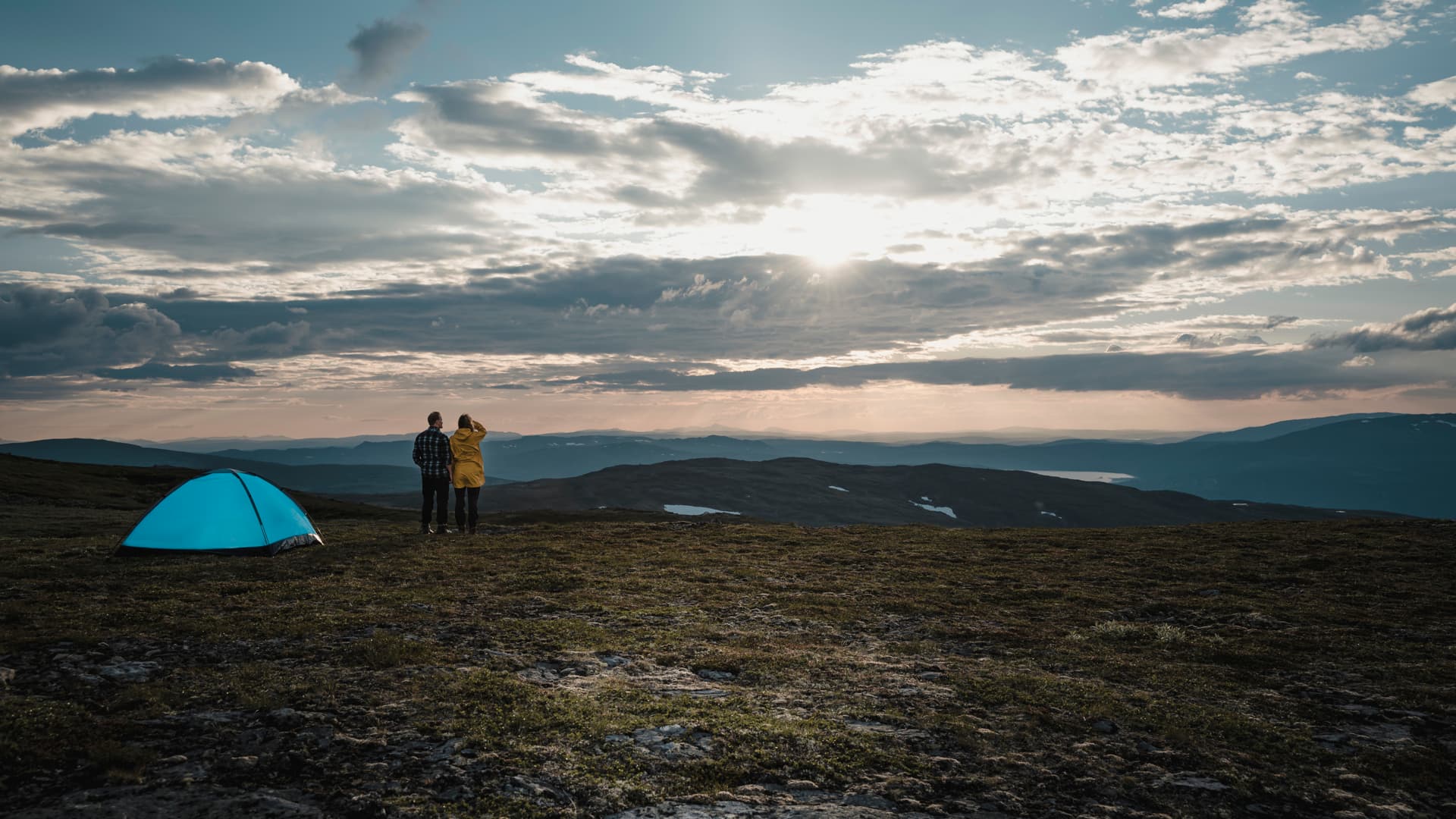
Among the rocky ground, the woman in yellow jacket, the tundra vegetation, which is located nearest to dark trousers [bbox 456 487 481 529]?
the woman in yellow jacket

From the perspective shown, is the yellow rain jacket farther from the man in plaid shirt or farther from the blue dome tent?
the blue dome tent

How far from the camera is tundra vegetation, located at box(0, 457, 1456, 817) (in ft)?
24.4

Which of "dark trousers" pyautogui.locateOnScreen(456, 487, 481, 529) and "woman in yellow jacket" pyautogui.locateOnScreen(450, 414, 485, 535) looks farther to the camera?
"dark trousers" pyautogui.locateOnScreen(456, 487, 481, 529)

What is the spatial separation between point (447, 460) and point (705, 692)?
19.1m

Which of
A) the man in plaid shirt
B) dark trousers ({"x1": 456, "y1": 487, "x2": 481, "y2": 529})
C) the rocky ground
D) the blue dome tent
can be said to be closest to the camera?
the rocky ground

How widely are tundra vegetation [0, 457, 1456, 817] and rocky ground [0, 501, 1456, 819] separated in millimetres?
51

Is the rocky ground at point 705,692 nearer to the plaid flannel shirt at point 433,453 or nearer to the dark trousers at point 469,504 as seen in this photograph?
the plaid flannel shirt at point 433,453

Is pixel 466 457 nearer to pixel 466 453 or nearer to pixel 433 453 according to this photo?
pixel 466 453

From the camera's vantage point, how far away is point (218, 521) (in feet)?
68.2

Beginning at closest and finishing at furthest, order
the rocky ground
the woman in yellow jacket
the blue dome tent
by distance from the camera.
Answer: the rocky ground < the blue dome tent < the woman in yellow jacket

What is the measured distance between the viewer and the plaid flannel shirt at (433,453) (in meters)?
26.4

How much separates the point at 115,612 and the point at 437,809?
415 inches

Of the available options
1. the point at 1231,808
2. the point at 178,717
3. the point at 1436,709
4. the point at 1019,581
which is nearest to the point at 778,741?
the point at 1231,808

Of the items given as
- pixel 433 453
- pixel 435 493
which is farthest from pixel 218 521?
pixel 435 493
